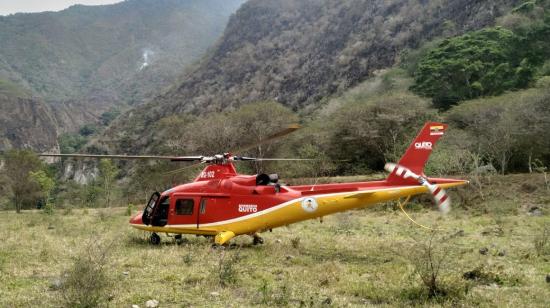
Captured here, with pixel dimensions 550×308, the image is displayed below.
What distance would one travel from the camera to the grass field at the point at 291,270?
754 centimetres

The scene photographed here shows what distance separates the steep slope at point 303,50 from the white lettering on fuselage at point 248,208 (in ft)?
247

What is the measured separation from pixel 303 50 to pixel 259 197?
115 metres

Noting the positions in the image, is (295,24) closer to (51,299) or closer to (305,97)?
(305,97)

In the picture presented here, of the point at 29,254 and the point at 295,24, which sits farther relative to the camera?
the point at 295,24

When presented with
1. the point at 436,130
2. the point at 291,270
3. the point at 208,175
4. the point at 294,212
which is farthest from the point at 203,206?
the point at 436,130

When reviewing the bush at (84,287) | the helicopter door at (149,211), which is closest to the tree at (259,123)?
the helicopter door at (149,211)

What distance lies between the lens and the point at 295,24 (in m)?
147

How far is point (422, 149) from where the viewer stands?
1202 cm

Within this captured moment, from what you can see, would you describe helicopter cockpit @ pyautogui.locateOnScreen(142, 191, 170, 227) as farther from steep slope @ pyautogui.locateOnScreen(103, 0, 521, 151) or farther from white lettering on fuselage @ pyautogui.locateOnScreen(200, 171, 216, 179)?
steep slope @ pyautogui.locateOnScreen(103, 0, 521, 151)

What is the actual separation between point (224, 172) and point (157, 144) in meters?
76.7

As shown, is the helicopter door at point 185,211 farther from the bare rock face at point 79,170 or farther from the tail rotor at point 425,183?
the bare rock face at point 79,170

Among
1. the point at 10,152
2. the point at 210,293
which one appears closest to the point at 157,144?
the point at 10,152

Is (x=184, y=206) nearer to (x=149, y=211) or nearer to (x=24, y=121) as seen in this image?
(x=149, y=211)

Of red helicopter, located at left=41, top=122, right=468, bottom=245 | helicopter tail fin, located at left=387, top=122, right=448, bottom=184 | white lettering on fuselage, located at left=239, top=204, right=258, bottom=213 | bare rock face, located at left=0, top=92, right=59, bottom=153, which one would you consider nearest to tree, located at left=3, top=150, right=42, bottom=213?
red helicopter, located at left=41, top=122, right=468, bottom=245
